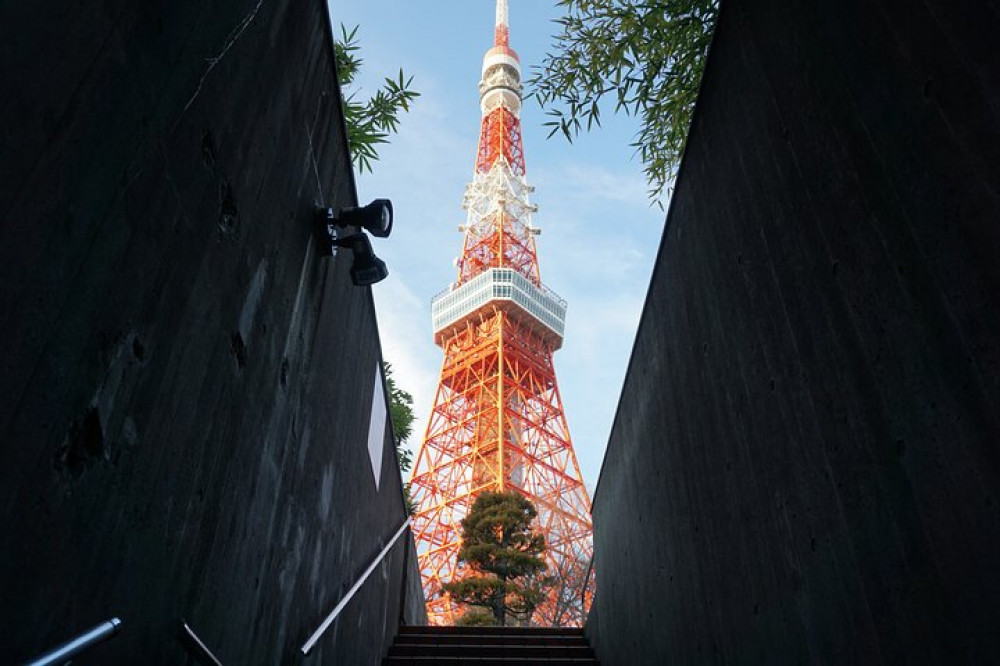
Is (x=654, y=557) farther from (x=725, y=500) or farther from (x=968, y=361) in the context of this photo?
(x=968, y=361)

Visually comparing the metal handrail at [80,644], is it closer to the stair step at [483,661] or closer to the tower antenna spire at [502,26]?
the stair step at [483,661]

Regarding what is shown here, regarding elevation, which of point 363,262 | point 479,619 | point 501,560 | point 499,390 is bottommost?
point 363,262

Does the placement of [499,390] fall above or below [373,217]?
above

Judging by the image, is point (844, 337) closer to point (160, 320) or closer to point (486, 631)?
point (160, 320)

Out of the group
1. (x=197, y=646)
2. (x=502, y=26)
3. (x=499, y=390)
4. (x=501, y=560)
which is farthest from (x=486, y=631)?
(x=502, y=26)

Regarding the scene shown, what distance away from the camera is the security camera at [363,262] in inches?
97.4

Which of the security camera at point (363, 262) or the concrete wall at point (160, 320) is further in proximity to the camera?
the security camera at point (363, 262)

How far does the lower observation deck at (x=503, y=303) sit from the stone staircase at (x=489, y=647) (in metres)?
20.2

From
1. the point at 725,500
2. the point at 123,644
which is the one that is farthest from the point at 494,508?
the point at 123,644

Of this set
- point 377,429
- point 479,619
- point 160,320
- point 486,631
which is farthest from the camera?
point 479,619

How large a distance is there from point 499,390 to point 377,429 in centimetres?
1889

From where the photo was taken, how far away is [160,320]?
3.98 feet

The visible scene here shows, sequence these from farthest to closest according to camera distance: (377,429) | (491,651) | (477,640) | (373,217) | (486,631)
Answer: (486,631) → (477,640) → (491,651) → (377,429) → (373,217)

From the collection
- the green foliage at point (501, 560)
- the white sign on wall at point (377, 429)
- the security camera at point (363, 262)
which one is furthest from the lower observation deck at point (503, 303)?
the security camera at point (363, 262)
